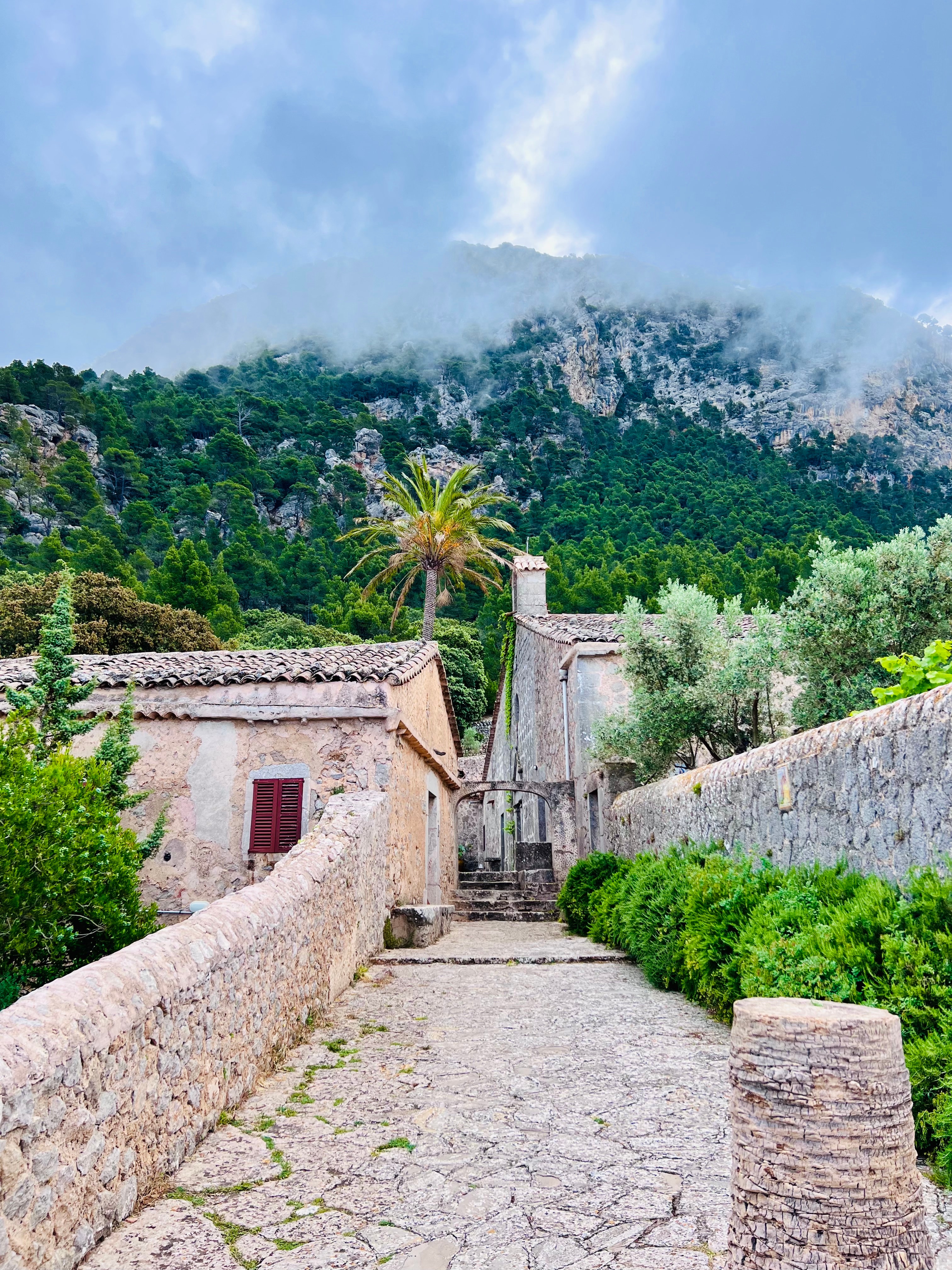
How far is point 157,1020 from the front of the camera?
3.41m

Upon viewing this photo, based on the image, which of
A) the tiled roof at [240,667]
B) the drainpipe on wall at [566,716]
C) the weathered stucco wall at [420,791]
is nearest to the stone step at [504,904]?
the weathered stucco wall at [420,791]

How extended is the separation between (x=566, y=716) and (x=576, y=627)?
233 cm

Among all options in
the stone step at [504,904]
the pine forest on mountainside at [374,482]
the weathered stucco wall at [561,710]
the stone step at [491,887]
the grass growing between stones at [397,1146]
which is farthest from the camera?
the pine forest on mountainside at [374,482]

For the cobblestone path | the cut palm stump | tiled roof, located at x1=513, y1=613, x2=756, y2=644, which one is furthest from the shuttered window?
the cut palm stump

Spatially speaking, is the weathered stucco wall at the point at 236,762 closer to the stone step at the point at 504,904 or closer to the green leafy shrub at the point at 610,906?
the green leafy shrub at the point at 610,906

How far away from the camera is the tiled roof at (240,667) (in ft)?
37.4

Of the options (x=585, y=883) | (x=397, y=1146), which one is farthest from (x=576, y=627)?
(x=397, y=1146)

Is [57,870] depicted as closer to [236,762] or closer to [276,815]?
[276,815]

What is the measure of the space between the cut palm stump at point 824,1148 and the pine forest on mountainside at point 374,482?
24170 mm

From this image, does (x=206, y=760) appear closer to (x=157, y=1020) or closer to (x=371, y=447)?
(x=157, y=1020)

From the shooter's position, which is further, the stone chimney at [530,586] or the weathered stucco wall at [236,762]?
the stone chimney at [530,586]

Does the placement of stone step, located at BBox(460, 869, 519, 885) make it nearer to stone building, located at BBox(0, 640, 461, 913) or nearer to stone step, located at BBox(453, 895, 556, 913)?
stone step, located at BBox(453, 895, 556, 913)

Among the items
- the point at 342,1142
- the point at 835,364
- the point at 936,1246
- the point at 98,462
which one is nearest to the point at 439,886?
the point at 342,1142

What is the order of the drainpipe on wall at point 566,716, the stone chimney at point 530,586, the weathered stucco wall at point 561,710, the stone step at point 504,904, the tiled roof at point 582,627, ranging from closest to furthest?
the stone step at point 504,904
the weathered stucco wall at point 561,710
the tiled roof at point 582,627
the drainpipe on wall at point 566,716
the stone chimney at point 530,586
